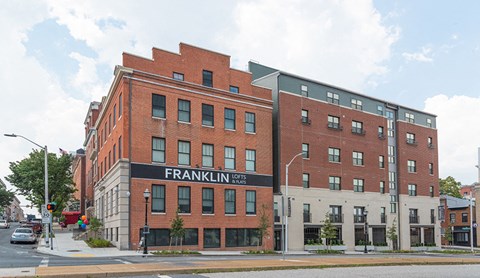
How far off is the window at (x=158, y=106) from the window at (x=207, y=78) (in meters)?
4.69

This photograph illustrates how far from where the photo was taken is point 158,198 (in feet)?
131

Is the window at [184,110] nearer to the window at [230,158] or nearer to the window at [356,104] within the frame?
the window at [230,158]

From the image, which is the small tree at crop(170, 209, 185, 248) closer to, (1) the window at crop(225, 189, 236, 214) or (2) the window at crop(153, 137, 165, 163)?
(2) the window at crop(153, 137, 165, 163)

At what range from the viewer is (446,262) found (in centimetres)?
2798

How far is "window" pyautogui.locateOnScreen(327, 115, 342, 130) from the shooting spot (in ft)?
182

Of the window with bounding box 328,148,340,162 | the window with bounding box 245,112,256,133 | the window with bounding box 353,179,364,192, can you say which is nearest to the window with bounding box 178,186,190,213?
the window with bounding box 245,112,256,133

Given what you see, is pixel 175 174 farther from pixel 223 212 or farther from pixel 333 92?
pixel 333 92

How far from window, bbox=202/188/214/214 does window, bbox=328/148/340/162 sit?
1723cm

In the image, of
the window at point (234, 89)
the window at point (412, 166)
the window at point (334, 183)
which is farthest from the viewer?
the window at point (412, 166)

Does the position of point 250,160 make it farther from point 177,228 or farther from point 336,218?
point 336,218

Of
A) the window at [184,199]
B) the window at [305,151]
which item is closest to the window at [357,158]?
the window at [305,151]

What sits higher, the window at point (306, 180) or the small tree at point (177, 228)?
the window at point (306, 180)

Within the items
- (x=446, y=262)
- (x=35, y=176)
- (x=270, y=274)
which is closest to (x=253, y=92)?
(x=446, y=262)

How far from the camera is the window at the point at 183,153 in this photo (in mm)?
41844
